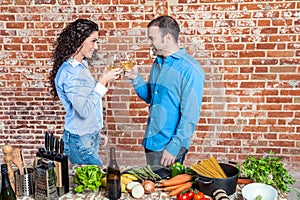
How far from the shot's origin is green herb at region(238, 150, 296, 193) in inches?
73.1

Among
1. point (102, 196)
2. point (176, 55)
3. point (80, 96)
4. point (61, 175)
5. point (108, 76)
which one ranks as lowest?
point (102, 196)

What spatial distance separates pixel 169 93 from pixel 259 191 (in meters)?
0.63

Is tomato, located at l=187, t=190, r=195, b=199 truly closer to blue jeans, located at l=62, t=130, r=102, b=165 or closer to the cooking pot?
the cooking pot

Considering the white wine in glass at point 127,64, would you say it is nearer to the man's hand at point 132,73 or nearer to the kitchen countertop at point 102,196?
the man's hand at point 132,73

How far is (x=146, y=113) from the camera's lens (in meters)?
2.07

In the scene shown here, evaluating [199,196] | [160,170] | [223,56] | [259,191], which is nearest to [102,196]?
[160,170]

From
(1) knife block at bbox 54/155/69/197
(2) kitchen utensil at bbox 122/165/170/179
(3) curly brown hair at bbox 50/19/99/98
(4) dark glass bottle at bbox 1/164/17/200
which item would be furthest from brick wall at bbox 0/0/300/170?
(4) dark glass bottle at bbox 1/164/17/200

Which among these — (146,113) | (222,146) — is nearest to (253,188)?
(146,113)

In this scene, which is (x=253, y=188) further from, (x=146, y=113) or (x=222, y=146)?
(x=222, y=146)

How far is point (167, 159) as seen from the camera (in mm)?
2100

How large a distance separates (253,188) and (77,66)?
1.12 m

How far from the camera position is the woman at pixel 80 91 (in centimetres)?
208

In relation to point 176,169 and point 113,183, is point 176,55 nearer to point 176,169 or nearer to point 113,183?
point 176,169

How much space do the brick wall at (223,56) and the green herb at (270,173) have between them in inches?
39.9
